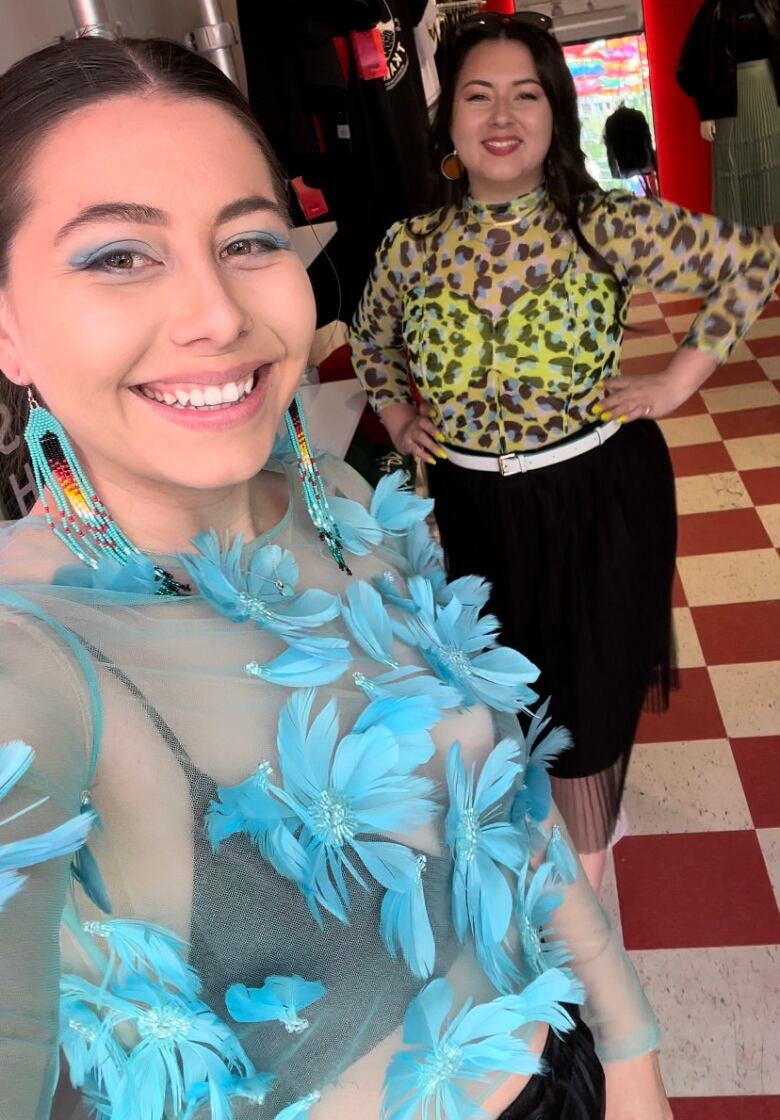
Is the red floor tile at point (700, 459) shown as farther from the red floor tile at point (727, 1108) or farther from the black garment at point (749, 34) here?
the black garment at point (749, 34)

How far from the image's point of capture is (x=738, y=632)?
2.98m

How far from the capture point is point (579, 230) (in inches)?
71.7

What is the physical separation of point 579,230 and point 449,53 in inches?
20.0

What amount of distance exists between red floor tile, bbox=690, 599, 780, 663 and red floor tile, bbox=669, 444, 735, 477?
1.07m

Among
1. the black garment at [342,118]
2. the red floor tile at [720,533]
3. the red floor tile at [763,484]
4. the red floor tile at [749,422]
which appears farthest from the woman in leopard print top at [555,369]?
the red floor tile at [749,422]

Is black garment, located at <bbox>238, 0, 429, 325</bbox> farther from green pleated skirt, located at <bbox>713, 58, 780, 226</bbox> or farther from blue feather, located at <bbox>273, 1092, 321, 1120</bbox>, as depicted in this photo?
green pleated skirt, located at <bbox>713, 58, 780, 226</bbox>

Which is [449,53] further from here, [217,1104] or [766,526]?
[766,526]

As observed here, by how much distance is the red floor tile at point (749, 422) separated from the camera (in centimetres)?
429

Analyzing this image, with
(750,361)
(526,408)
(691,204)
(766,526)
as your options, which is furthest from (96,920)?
(691,204)

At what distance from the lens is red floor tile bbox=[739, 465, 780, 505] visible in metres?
3.69

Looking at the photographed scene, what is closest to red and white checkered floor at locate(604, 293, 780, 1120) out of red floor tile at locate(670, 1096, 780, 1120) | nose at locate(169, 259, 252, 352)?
red floor tile at locate(670, 1096, 780, 1120)

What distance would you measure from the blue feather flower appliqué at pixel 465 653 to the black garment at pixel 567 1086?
34cm

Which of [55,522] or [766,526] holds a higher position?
[55,522]

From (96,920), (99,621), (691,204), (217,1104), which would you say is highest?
(99,621)
